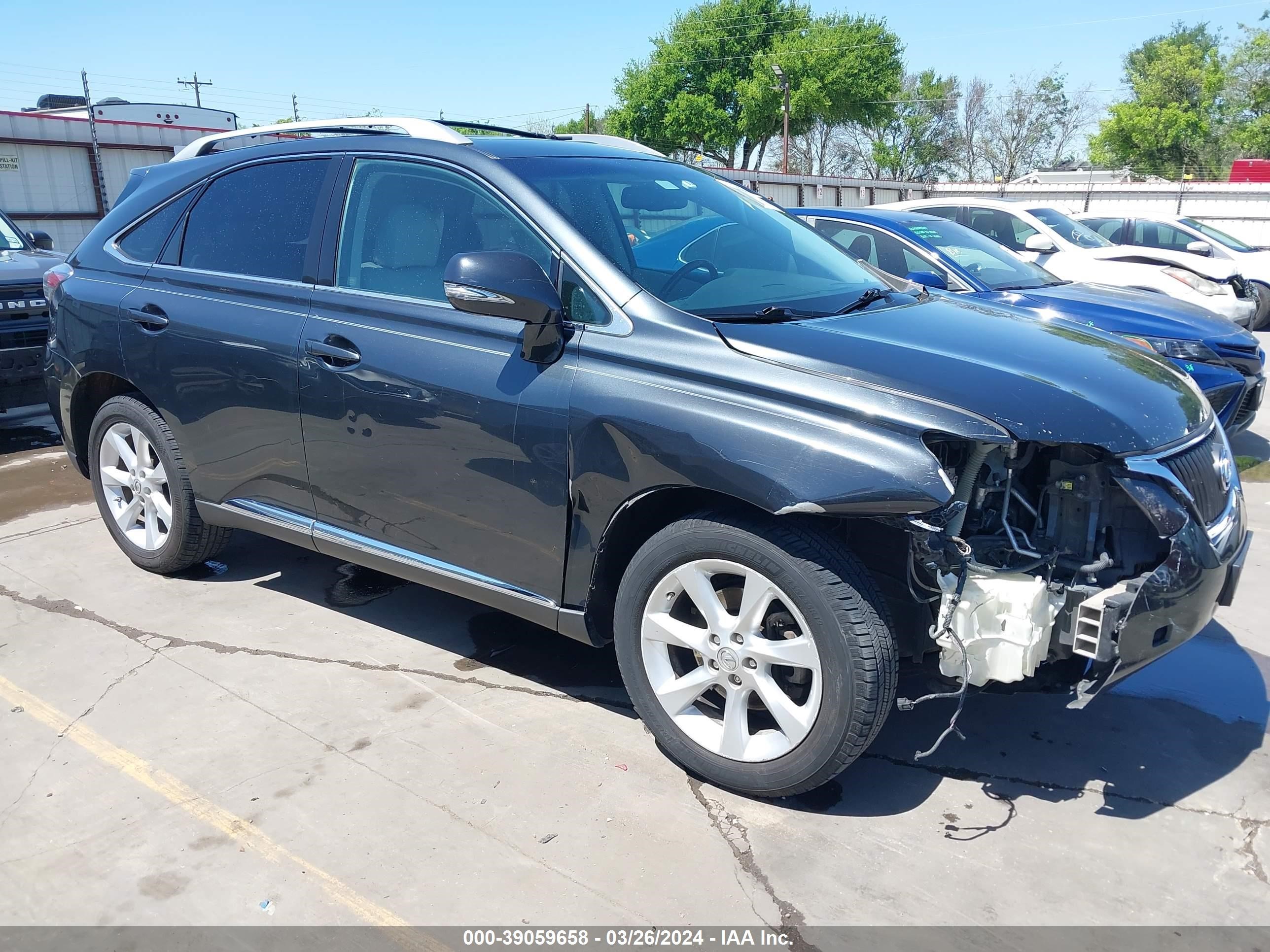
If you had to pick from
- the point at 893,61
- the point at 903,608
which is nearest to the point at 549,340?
the point at 903,608

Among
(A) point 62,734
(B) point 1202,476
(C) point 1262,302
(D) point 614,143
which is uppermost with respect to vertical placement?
(D) point 614,143

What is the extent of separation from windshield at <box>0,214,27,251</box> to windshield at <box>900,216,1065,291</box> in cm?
735

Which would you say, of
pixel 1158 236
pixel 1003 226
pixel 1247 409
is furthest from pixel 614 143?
pixel 1158 236

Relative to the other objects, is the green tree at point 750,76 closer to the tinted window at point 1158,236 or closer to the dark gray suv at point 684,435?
the tinted window at point 1158,236

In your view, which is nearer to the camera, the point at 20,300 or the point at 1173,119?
the point at 20,300

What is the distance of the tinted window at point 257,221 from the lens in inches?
158

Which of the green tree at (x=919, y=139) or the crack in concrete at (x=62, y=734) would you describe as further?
the green tree at (x=919, y=139)

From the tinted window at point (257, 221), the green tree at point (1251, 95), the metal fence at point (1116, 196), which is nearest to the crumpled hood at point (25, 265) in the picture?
the tinted window at point (257, 221)

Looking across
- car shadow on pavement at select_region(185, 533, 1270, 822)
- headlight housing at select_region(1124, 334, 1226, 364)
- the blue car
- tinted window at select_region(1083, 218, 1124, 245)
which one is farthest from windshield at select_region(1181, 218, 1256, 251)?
car shadow on pavement at select_region(185, 533, 1270, 822)

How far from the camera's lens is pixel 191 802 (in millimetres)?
3117

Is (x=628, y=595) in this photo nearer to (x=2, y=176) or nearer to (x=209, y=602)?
(x=209, y=602)

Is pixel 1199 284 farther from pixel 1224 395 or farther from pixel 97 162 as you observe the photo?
pixel 97 162

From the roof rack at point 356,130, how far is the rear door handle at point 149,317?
2.54 feet
